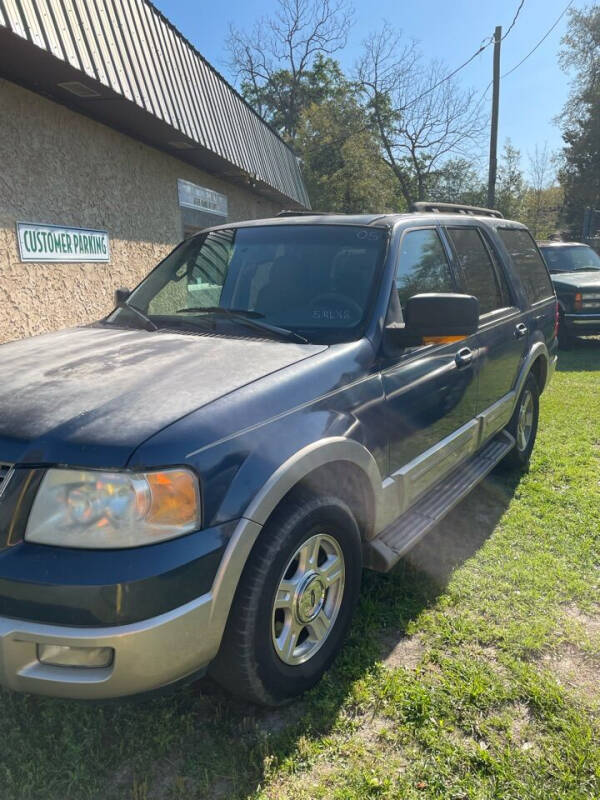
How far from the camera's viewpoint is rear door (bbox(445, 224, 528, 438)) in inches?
147

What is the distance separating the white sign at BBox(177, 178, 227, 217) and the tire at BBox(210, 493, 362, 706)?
303 inches

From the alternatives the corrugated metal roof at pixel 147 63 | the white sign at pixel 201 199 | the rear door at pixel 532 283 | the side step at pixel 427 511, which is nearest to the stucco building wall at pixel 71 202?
the white sign at pixel 201 199

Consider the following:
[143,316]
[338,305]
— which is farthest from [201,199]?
[338,305]

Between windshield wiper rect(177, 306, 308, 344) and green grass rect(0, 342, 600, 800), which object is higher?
windshield wiper rect(177, 306, 308, 344)

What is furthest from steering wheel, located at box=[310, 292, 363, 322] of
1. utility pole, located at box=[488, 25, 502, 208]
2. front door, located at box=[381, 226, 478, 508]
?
utility pole, located at box=[488, 25, 502, 208]

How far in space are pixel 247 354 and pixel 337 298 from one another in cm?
64

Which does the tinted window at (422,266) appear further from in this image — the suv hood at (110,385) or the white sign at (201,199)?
the white sign at (201,199)

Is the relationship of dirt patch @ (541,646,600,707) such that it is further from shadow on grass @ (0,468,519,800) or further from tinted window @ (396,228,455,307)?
tinted window @ (396,228,455,307)

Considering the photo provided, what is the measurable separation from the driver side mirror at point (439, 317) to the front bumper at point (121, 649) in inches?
54.4

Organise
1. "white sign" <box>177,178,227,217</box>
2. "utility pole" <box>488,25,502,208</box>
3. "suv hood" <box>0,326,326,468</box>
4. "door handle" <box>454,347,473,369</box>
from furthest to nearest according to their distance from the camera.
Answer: "utility pole" <box>488,25,502,208</box>
"white sign" <box>177,178,227,217</box>
"door handle" <box>454,347,473,369</box>
"suv hood" <box>0,326,326,468</box>

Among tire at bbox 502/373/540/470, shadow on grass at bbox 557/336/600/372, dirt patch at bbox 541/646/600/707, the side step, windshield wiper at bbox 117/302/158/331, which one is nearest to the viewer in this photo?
dirt patch at bbox 541/646/600/707

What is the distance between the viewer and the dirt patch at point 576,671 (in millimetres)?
2420

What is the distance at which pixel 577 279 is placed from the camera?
1123 centimetres

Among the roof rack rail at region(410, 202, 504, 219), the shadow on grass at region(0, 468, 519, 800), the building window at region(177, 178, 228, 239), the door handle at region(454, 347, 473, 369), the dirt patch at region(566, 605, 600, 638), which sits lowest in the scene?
the shadow on grass at region(0, 468, 519, 800)
